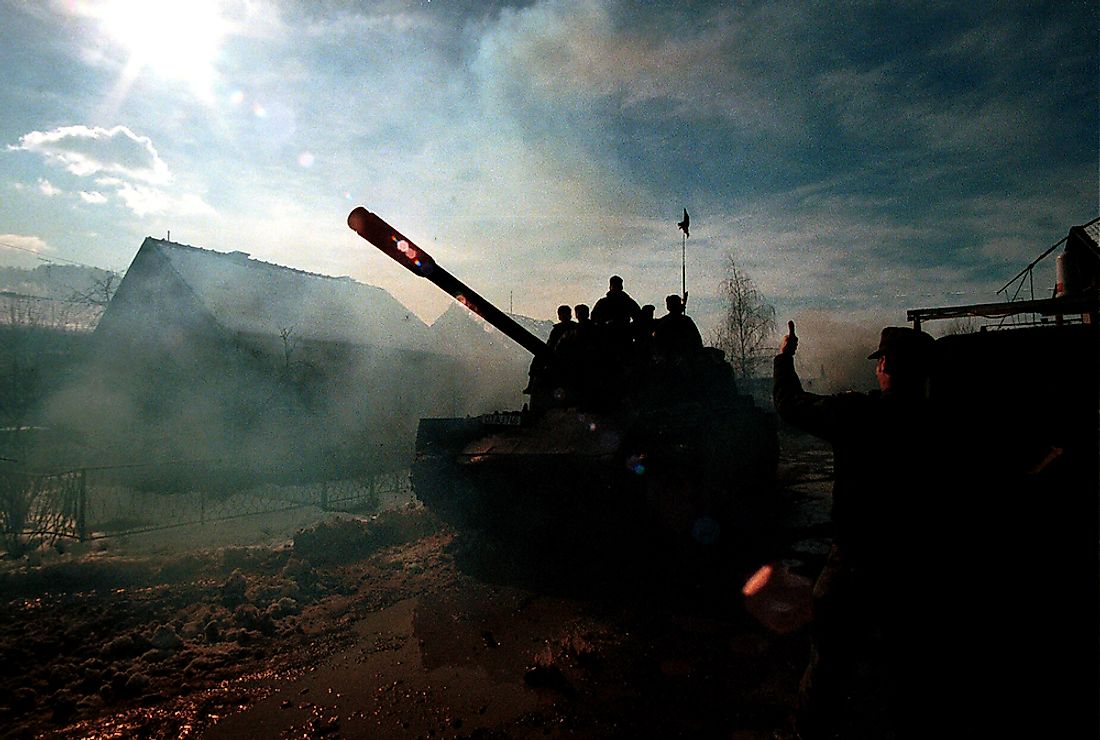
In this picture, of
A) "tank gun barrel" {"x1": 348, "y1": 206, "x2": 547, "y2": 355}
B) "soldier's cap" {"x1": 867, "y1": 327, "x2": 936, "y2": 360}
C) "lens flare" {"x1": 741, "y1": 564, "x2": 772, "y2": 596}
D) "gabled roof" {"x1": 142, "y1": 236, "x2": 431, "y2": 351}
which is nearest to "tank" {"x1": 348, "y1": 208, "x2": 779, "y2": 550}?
"tank gun barrel" {"x1": 348, "y1": 206, "x2": 547, "y2": 355}

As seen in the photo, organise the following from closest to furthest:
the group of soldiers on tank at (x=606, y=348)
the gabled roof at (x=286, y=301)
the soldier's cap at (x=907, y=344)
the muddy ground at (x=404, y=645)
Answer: the soldier's cap at (x=907, y=344) → the muddy ground at (x=404, y=645) → the group of soldiers on tank at (x=606, y=348) → the gabled roof at (x=286, y=301)

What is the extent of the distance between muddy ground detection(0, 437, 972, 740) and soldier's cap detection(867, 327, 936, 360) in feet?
7.61

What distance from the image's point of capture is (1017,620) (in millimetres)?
2842

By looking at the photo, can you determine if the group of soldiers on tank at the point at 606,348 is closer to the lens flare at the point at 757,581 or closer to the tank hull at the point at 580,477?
the tank hull at the point at 580,477

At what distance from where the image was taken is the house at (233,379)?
1588 cm

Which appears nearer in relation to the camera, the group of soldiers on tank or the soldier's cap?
the soldier's cap

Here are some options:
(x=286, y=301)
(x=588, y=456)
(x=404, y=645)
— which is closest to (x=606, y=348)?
(x=588, y=456)

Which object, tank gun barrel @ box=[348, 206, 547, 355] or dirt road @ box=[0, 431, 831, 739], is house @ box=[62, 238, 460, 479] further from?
tank gun barrel @ box=[348, 206, 547, 355]

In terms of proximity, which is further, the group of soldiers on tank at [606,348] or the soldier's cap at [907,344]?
the group of soldiers on tank at [606,348]

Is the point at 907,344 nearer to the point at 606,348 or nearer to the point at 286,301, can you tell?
the point at 606,348

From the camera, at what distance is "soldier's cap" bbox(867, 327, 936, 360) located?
109 inches

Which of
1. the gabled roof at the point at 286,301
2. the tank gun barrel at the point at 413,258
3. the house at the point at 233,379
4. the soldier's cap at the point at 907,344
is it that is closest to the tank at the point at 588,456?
the tank gun barrel at the point at 413,258

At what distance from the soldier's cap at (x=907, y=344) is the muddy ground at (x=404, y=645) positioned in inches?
91.4

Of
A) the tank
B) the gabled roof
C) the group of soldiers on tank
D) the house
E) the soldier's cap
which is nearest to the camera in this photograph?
the soldier's cap
